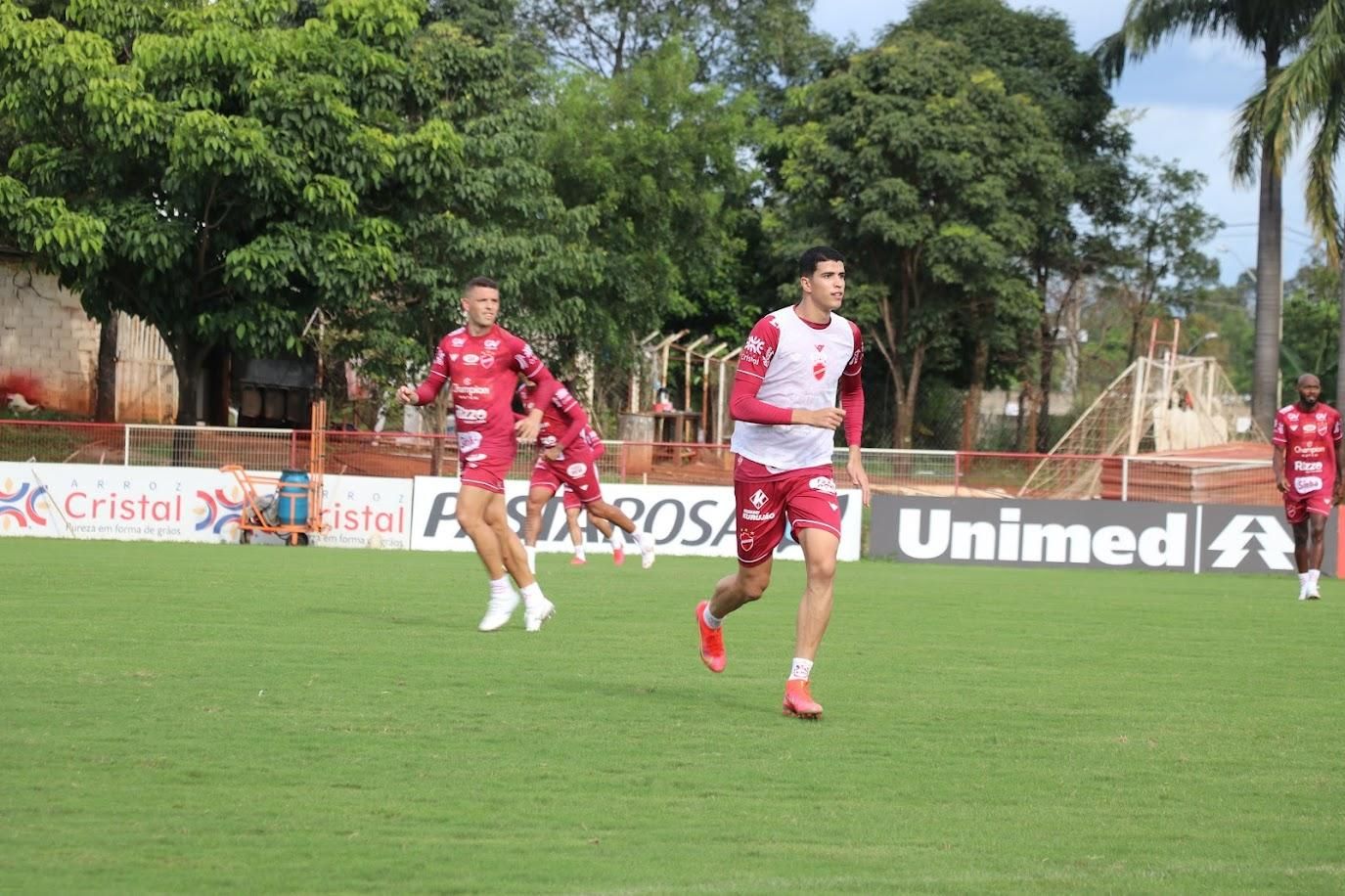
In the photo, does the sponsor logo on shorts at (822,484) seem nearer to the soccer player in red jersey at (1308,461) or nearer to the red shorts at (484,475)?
the red shorts at (484,475)

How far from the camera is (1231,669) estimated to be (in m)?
10.4

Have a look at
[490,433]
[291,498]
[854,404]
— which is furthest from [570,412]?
[291,498]

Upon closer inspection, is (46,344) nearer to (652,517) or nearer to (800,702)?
(652,517)

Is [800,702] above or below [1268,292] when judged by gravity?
below

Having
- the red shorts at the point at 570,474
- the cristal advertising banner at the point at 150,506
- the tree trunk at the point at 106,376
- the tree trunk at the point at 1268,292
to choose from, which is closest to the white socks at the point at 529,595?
the red shorts at the point at 570,474

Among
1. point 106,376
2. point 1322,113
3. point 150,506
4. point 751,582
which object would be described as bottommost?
point 150,506

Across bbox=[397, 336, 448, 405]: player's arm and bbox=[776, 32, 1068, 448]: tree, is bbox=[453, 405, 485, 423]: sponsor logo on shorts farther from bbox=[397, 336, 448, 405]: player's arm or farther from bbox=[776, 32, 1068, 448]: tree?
bbox=[776, 32, 1068, 448]: tree

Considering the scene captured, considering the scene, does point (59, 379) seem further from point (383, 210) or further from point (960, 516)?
point (960, 516)

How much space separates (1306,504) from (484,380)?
10830 millimetres

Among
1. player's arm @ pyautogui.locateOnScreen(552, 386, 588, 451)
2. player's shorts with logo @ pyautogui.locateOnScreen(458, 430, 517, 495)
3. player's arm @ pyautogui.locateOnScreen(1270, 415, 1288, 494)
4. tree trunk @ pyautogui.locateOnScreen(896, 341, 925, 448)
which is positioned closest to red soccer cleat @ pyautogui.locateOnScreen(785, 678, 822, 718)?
player's shorts with logo @ pyautogui.locateOnScreen(458, 430, 517, 495)

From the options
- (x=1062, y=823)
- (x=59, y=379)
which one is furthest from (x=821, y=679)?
(x=59, y=379)

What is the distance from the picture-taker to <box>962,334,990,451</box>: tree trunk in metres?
43.9

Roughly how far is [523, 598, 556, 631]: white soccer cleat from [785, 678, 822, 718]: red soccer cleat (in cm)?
395

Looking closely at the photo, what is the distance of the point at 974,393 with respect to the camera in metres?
44.7
